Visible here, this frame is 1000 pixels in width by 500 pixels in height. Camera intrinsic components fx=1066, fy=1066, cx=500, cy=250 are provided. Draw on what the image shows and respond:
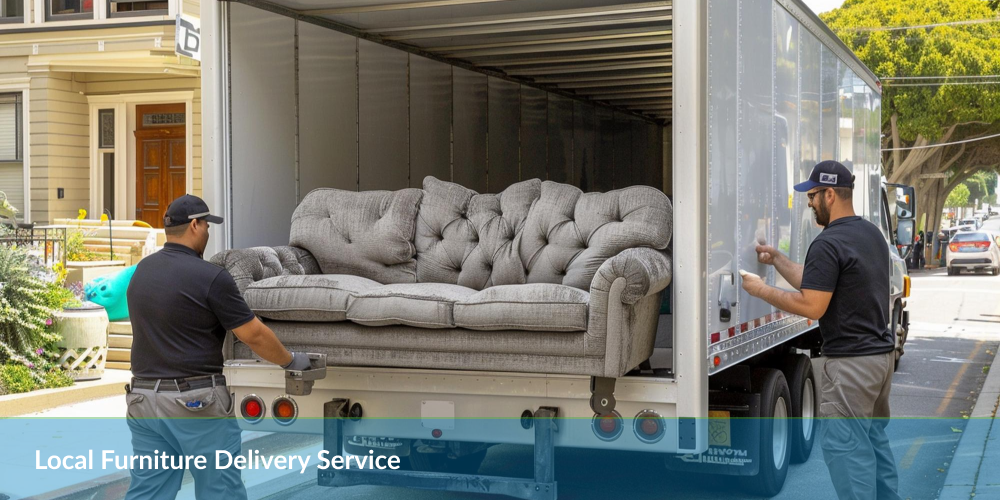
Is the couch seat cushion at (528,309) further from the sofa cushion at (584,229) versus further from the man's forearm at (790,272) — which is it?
the man's forearm at (790,272)

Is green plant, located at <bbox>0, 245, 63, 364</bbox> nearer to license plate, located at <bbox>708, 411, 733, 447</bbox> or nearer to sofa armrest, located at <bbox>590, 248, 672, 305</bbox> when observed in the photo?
license plate, located at <bbox>708, 411, 733, 447</bbox>

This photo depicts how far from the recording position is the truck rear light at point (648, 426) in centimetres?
489

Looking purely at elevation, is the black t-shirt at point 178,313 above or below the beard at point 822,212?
below

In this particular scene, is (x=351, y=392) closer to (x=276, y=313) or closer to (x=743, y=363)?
(x=276, y=313)

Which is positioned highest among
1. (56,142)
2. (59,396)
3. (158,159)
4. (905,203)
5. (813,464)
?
(56,142)

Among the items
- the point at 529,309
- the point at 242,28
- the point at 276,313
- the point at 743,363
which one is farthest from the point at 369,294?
the point at 743,363

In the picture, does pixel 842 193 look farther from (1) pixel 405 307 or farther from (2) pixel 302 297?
(2) pixel 302 297

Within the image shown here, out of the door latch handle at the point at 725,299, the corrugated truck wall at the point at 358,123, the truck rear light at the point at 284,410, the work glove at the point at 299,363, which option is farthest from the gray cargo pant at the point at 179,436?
the door latch handle at the point at 725,299

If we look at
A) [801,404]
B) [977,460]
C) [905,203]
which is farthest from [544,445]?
[905,203]

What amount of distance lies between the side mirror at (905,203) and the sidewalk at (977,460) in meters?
3.09

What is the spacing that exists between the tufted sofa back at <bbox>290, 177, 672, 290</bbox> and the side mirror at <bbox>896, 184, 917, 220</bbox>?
7.94 metres

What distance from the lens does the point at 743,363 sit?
622cm

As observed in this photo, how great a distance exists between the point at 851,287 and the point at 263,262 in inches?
120

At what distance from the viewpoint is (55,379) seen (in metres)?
9.35
